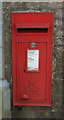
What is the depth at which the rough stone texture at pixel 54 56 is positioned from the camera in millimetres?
3092

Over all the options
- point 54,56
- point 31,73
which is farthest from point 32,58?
point 54,56

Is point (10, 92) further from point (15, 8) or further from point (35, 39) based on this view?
point (15, 8)

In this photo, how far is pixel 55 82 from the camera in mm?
3219

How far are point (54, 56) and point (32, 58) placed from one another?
1.47ft

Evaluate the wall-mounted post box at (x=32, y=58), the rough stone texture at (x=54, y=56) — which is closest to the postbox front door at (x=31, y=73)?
the wall-mounted post box at (x=32, y=58)

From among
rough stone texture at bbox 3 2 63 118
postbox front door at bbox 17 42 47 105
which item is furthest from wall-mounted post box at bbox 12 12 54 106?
rough stone texture at bbox 3 2 63 118

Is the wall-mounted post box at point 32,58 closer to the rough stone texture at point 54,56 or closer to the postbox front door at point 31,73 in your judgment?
the postbox front door at point 31,73

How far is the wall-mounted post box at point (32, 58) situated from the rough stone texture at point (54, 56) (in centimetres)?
12

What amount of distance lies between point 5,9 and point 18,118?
2225mm

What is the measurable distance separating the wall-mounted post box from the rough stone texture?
0.41 ft

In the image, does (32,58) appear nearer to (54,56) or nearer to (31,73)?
(31,73)

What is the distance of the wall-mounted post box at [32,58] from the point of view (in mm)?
3016

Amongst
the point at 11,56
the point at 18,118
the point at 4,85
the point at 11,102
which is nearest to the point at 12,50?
the point at 11,56

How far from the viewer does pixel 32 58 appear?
308cm
